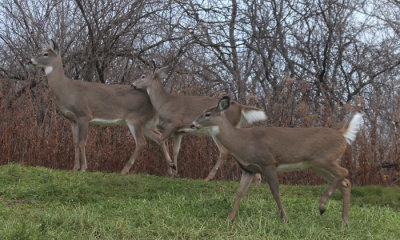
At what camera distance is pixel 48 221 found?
5.17 m

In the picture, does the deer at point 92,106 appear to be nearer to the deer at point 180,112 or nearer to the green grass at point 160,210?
the deer at point 180,112

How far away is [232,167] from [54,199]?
5278 mm

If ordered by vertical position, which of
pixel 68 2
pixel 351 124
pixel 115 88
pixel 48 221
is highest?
pixel 68 2

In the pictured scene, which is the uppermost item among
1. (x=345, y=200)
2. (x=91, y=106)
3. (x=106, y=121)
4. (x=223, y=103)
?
(x=91, y=106)

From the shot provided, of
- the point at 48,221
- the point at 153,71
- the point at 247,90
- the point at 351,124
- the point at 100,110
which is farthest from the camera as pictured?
the point at 247,90

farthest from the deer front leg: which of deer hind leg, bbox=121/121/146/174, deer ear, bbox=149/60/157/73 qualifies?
deer ear, bbox=149/60/157/73

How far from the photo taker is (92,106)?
9.73m

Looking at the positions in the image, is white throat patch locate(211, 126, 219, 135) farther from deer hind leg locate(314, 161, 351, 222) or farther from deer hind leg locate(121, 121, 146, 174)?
deer hind leg locate(121, 121, 146, 174)

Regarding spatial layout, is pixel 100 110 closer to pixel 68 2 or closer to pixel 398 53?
pixel 68 2

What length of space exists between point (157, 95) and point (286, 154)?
4584mm

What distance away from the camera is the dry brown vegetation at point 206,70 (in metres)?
11.1

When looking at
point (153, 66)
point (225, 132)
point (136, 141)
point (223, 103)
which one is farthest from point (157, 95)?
point (225, 132)

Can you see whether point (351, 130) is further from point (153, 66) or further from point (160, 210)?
point (153, 66)

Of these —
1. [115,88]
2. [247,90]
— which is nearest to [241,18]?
[247,90]
